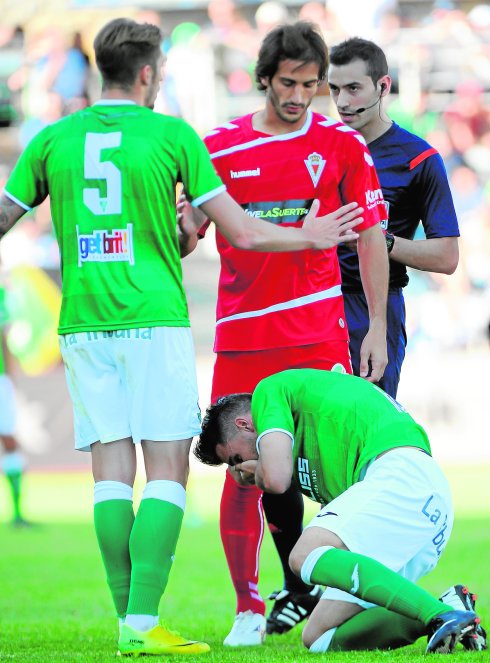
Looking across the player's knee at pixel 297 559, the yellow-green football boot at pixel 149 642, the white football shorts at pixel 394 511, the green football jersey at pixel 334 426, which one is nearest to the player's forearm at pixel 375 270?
the green football jersey at pixel 334 426

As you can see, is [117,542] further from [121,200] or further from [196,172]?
[196,172]

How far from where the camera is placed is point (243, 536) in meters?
4.48

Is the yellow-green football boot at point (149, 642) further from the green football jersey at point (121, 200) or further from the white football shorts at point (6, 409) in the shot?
the white football shorts at point (6, 409)

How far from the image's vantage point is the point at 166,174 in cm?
373

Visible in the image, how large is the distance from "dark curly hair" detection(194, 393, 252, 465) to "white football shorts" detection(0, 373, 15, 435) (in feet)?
21.1

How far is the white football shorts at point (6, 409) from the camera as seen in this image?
403 inches

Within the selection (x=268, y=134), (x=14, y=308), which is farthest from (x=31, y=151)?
(x=14, y=308)

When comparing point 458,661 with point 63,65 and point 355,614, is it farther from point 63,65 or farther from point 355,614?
point 63,65

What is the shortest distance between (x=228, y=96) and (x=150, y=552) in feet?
49.7

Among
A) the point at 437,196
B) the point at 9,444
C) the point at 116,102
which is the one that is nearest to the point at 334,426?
the point at 116,102

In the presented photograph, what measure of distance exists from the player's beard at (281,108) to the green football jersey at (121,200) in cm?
60

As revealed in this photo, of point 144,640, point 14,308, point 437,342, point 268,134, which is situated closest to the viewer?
point 144,640

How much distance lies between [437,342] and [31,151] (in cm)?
1285

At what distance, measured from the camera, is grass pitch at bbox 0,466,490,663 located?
3969 millimetres
